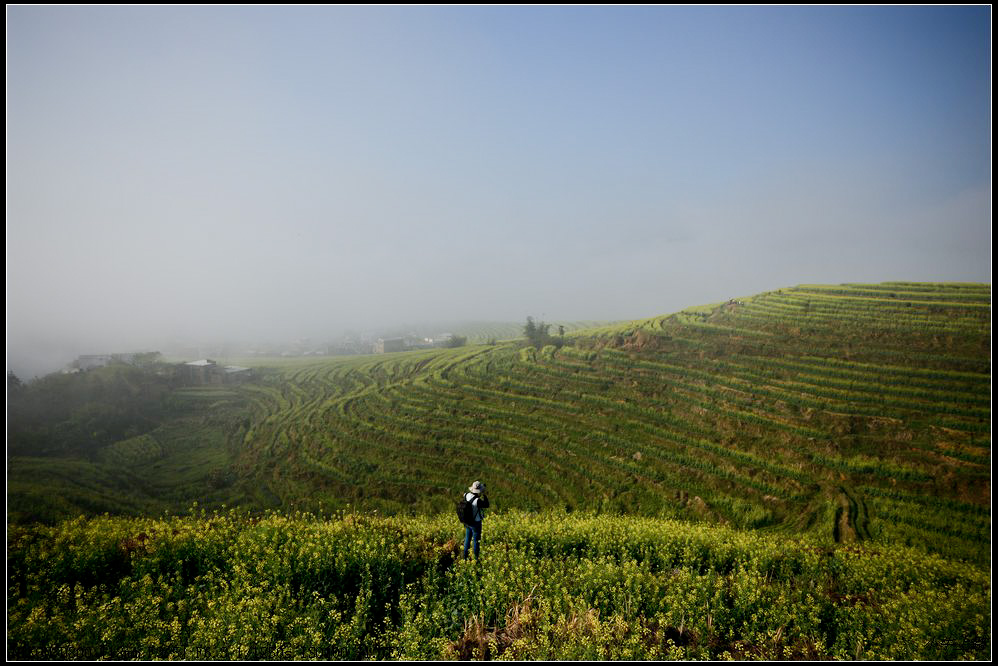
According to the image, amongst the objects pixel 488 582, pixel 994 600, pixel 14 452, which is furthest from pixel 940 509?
pixel 14 452

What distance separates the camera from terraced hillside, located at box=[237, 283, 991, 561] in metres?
20.7

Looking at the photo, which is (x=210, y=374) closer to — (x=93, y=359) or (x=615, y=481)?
(x=93, y=359)

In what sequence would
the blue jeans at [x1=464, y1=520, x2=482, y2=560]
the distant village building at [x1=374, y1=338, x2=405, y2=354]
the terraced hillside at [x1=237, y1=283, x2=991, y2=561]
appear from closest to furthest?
the blue jeans at [x1=464, y1=520, x2=482, y2=560]
the terraced hillside at [x1=237, y1=283, x2=991, y2=561]
the distant village building at [x1=374, y1=338, x2=405, y2=354]

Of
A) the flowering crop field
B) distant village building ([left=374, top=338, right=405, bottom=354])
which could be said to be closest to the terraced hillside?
the flowering crop field

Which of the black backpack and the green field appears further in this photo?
the black backpack

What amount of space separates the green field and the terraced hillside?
0.56 feet

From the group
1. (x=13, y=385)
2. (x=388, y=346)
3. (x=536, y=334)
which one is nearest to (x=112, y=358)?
(x=13, y=385)

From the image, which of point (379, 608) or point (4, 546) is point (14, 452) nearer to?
point (4, 546)

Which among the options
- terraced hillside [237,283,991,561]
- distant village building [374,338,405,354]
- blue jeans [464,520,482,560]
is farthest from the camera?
distant village building [374,338,405,354]

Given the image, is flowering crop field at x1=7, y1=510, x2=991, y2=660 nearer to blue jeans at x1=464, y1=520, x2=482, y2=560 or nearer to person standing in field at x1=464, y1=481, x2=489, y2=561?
blue jeans at x1=464, y1=520, x2=482, y2=560

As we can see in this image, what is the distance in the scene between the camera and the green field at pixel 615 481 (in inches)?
277

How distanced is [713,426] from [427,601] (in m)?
26.1

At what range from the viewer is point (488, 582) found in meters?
7.63

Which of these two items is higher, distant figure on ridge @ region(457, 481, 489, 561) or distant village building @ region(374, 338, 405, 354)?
distant village building @ region(374, 338, 405, 354)
